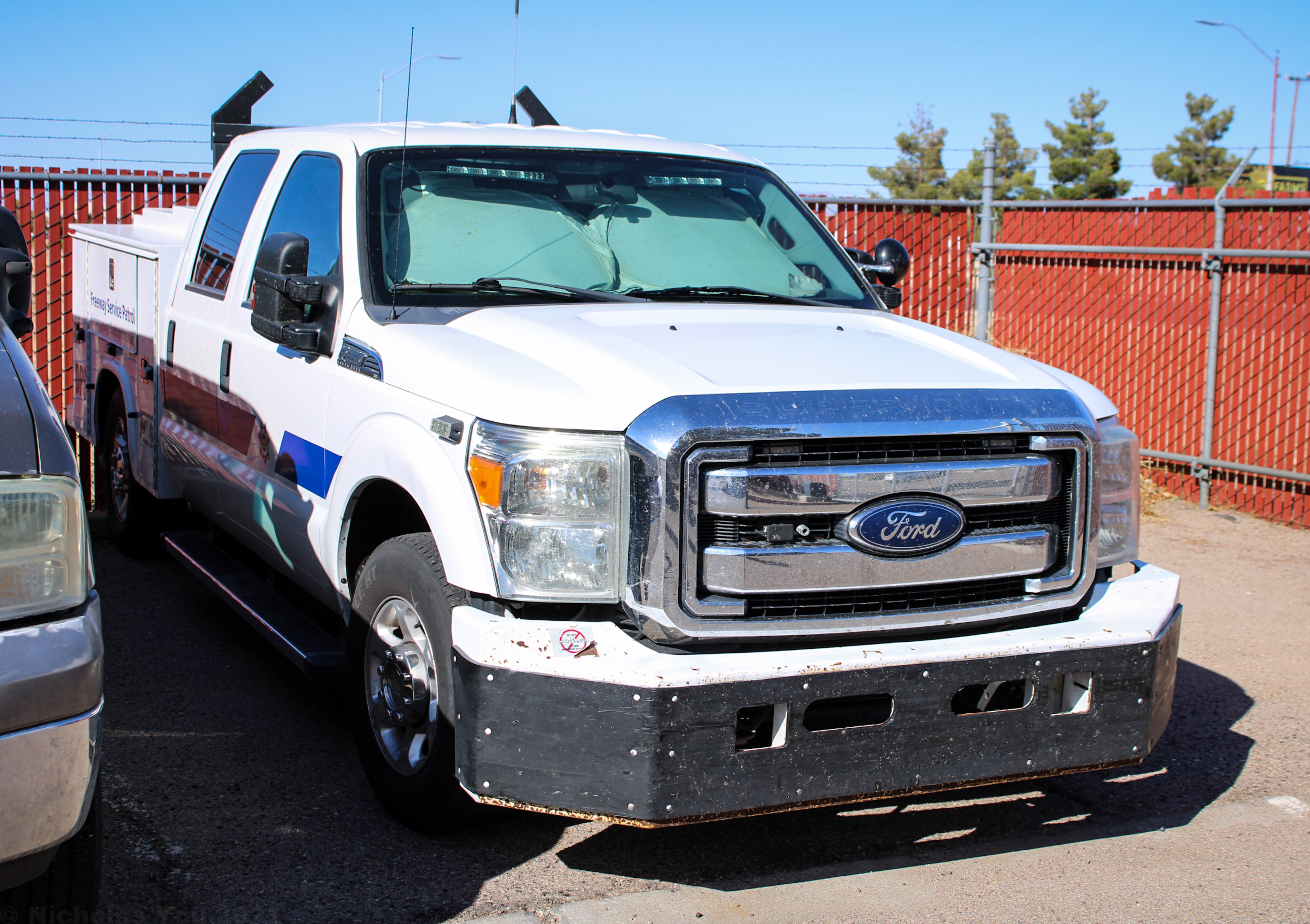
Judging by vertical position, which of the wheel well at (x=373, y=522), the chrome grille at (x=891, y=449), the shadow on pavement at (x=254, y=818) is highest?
the chrome grille at (x=891, y=449)

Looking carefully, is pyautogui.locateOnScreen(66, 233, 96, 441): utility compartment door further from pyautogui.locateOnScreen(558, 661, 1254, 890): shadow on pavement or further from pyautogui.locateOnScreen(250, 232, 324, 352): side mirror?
pyautogui.locateOnScreen(558, 661, 1254, 890): shadow on pavement

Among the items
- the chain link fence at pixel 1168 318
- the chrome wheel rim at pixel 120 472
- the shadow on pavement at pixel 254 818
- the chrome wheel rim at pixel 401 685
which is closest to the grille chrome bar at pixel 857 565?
the chrome wheel rim at pixel 401 685

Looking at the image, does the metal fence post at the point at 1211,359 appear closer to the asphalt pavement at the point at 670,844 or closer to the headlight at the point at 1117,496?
the asphalt pavement at the point at 670,844

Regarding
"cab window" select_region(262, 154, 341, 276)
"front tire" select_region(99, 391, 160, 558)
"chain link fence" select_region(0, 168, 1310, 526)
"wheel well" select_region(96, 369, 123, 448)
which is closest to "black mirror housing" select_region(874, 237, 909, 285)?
"cab window" select_region(262, 154, 341, 276)

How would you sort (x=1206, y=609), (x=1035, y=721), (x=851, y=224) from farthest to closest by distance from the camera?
(x=851, y=224) < (x=1206, y=609) < (x=1035, y=721)

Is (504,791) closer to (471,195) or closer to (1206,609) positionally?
(471,195)

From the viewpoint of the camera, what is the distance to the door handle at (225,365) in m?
4.79

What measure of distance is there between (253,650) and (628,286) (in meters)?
2.47

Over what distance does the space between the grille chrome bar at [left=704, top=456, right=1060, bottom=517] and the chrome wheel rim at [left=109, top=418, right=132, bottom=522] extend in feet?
14.6

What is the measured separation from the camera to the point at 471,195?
427 centimetres

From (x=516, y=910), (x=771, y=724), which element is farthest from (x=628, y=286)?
(x=516, y=910)

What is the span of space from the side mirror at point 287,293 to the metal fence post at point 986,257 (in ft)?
26.3

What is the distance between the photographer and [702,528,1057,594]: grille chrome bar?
2.98 meters

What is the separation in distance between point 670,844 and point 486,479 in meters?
1.33
